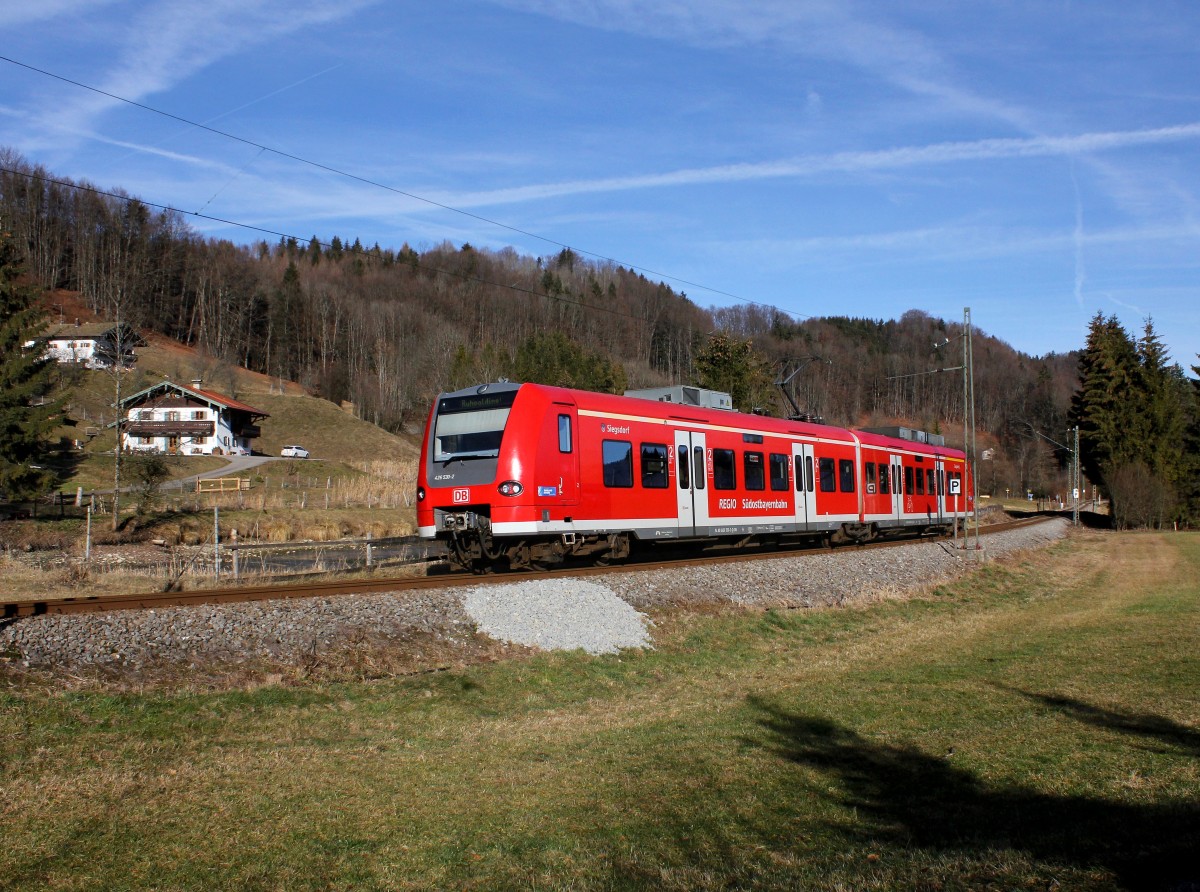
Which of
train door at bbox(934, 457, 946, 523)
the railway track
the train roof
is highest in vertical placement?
the train roof

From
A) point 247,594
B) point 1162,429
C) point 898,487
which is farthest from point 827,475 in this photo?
point 1162,429

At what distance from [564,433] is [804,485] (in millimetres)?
10712

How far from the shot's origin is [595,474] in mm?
17484

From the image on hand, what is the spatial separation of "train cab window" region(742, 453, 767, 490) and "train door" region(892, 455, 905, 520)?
10.3 meters

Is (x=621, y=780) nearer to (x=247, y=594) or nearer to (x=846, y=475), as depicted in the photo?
(x=247, y=594)

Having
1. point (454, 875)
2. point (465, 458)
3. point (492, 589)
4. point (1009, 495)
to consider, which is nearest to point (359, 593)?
point (492, 589)

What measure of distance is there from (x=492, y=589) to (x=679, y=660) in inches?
114

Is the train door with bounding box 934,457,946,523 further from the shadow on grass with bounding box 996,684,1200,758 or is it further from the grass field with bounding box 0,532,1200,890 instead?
the shadow on grass with bounding box 996,684,1200,758

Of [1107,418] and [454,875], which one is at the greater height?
[1107,418]

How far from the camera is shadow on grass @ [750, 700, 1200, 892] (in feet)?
17.6

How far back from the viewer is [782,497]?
24.3m

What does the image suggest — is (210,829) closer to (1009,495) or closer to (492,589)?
(492,589)

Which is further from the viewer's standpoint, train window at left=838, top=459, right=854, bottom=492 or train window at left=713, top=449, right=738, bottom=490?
train window at left=838, top=459, right=854, bottom=492

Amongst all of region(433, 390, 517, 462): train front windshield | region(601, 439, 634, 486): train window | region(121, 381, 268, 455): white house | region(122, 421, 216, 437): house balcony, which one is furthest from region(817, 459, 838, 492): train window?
region(122, 421, 216, 437): house balcony
